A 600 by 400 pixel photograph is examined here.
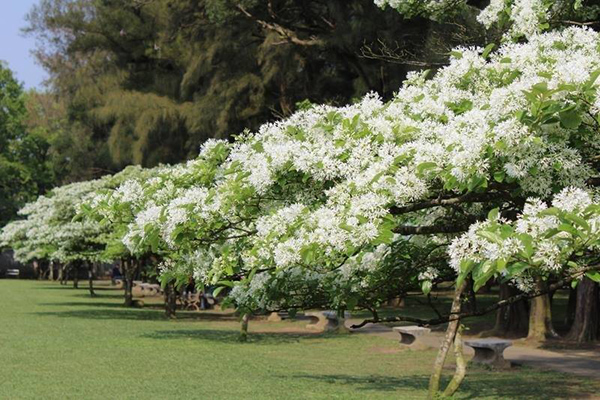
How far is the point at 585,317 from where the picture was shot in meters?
23.1

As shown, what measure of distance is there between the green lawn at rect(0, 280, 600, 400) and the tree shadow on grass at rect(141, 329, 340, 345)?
0.03 m

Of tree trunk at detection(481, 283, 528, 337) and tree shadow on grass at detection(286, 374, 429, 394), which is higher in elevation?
tree trunk at detection(481, 283, 528, 337)

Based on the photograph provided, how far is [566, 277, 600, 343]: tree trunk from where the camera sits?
22859mm

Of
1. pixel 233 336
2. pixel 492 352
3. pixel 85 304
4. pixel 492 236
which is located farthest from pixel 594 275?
pixel 85 304

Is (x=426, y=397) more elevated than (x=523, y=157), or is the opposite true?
(x=523, y=157)

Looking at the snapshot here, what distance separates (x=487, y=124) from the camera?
21.7 feet

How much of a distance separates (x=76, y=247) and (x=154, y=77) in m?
8.99

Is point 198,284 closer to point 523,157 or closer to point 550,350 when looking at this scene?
point 523,157

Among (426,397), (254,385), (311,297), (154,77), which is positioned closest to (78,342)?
(254,385)

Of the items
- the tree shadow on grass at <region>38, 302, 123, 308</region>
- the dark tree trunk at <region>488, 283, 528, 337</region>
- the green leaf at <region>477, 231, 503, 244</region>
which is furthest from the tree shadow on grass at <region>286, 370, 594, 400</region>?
the tree shadow on grass at <region>38, 302, 123, 308</region>

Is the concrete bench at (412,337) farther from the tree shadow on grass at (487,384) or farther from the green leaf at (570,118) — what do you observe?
the green leaf at (570,118)

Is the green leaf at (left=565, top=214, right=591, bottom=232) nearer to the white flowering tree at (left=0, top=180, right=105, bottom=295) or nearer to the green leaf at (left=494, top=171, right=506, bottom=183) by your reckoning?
the green leaf at (left=494, top=171, right=506, bottom=183)

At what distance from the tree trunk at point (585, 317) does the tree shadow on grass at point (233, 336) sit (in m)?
5.94

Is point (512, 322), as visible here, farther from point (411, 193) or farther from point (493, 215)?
point (493, 215)
